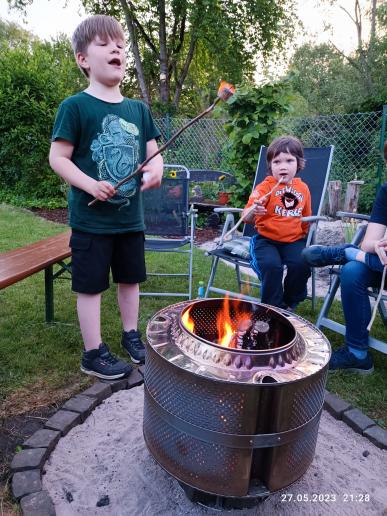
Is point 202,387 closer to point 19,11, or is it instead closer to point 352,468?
point 352,468

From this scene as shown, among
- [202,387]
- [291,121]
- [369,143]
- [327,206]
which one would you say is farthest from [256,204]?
[369,143]

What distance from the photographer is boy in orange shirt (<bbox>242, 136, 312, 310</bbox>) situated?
9.49 ft

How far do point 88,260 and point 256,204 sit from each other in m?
1.03

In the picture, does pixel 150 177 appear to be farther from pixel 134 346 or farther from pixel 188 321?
pixel 134 346

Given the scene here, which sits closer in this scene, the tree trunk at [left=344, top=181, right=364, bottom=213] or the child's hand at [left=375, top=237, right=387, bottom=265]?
the child's hand at [left=375, top=237, right=387, bottom=265]

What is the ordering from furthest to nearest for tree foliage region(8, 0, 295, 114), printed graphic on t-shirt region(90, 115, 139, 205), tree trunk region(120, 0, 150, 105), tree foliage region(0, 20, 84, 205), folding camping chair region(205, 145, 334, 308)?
1. tree trunk region(120, 0, 150, 105)
2. tree foliage region(8, 0, 295, 114)
3. tree foliage region(0, 20, 84, 205)
4. folding camping chair region(205, 145, 334, 308)
5. printed graphic on t-shirt region(90, 115, 139, 205)

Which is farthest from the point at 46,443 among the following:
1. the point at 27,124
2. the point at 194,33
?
the point at 194,33

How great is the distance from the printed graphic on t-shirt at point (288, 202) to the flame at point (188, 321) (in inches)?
63.5

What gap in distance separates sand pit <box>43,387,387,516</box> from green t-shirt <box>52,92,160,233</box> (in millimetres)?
1008

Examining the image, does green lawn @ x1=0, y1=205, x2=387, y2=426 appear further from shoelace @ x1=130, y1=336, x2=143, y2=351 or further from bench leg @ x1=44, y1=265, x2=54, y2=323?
shoelace @ x1=130, y1=336, x2=143, y2=351

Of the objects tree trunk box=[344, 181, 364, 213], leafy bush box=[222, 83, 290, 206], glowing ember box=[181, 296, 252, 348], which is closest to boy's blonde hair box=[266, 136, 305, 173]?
glowing ember box=[181, 296, 252, 348]

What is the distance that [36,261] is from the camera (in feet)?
8.41

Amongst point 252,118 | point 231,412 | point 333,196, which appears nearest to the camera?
point 231,412

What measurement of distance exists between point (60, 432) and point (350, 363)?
171 cm
